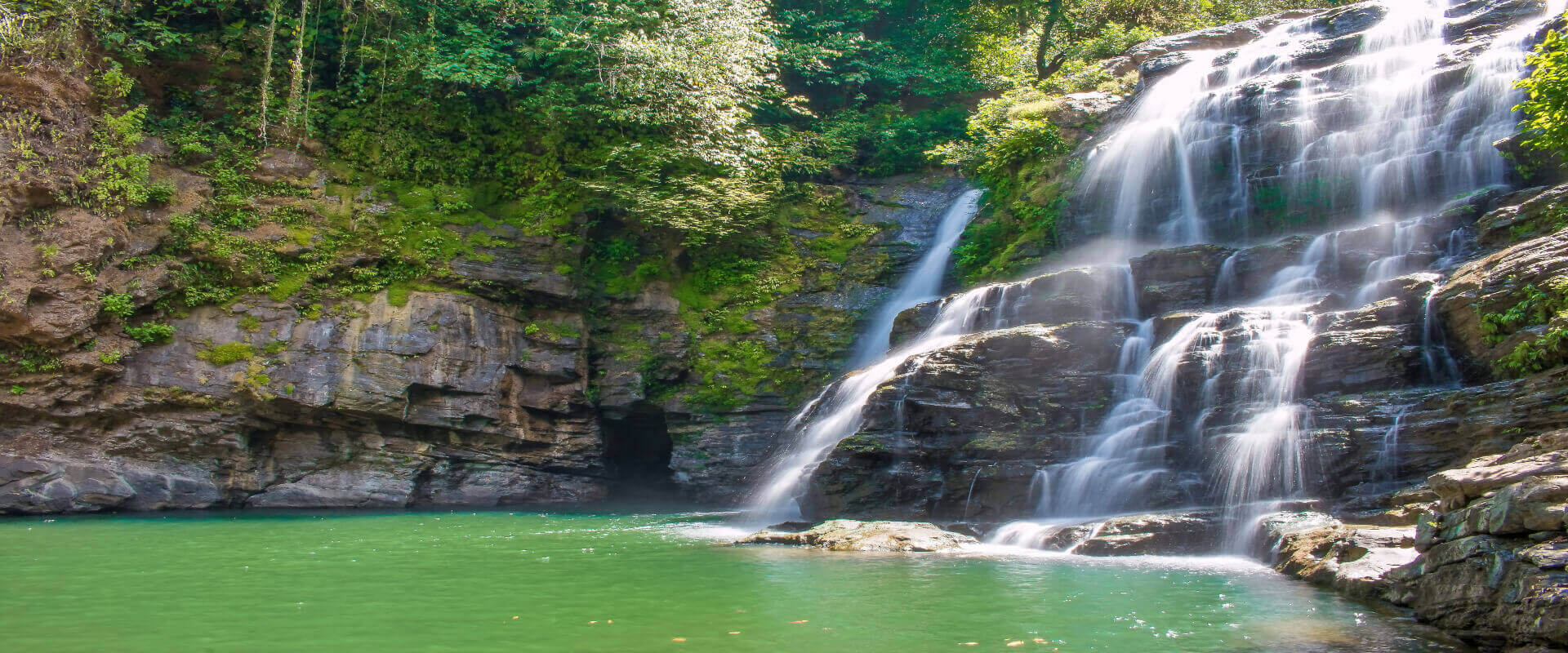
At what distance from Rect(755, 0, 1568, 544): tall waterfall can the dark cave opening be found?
19.0ft

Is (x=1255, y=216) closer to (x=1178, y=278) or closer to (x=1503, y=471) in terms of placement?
(x=1178, y=278)

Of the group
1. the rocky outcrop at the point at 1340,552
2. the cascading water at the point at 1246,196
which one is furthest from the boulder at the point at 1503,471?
the cascading water at the point at 1246,196

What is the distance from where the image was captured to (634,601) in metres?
7.12

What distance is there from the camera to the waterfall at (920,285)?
18484 mm

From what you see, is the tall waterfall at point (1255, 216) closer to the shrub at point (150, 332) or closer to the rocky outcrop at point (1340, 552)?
the rocky outcrop at point (1340, 552)

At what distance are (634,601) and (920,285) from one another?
13535 millimetres

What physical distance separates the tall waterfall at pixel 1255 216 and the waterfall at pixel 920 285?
2693mm

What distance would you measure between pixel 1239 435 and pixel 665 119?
13805 mm

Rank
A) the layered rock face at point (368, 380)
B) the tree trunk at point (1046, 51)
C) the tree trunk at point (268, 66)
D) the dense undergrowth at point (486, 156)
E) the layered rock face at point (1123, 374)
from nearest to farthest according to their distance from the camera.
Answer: the layered rock face at point (1123, 374) < the layered rock face at point (368, 380) < the dense undergrowth at point (486, 156) < the tree trunk at point (268, 66) < the tree trunk at point (1046, 51)

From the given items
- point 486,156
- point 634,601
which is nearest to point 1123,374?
point 634,601

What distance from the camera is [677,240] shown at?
20.1 m

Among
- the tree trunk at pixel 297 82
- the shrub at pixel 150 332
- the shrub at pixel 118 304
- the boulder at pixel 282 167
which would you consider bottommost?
the shrub at pixel 150 332

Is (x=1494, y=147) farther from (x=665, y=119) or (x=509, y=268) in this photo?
(x=509, y=268)

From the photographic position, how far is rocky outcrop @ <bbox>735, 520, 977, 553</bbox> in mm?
10258
